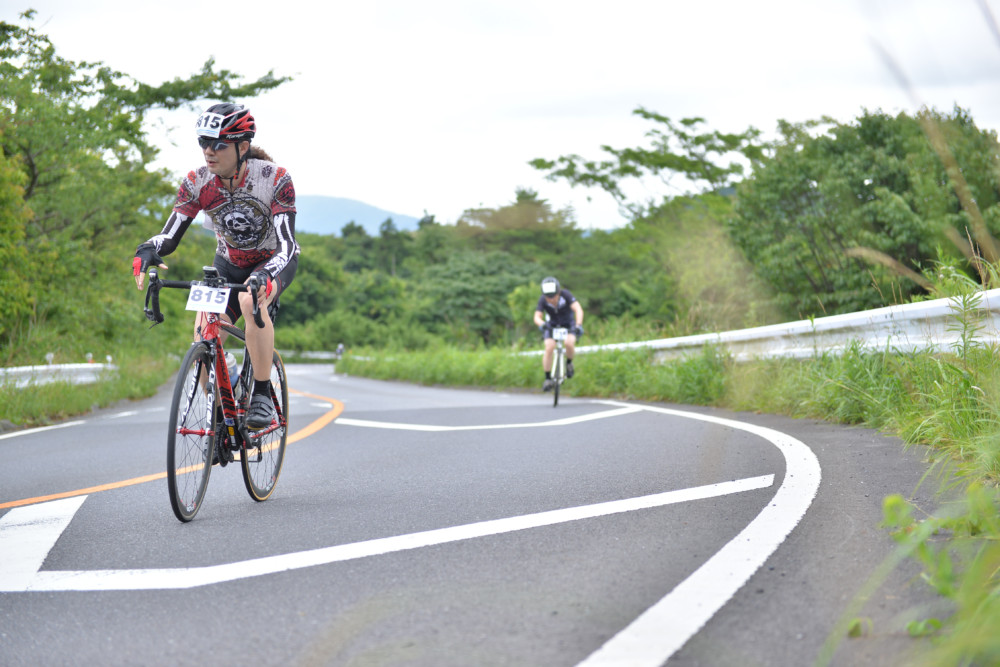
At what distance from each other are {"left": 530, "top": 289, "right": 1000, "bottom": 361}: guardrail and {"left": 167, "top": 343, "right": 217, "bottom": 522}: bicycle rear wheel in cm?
443

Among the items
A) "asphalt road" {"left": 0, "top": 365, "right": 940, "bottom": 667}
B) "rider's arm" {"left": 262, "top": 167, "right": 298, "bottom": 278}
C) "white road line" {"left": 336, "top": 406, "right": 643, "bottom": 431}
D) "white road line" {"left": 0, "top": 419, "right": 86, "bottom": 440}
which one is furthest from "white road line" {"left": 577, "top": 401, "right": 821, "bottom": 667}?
"white road line" {"left": 0, "top": 419, "right": 86, "bottom": 440}

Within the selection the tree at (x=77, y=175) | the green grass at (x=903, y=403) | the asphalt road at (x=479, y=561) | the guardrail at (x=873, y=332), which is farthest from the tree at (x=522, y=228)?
→ the asphalt road at (x=479, y=561)

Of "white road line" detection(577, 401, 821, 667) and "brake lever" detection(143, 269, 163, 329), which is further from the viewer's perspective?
"brake lever" detection(143, 269, 163, 329)

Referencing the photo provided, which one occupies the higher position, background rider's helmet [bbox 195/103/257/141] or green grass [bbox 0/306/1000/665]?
background rider's helmet [bbox 195/103/257/141]

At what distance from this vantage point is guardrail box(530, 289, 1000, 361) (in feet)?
18.2

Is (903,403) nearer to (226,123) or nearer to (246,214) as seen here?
(246,214)

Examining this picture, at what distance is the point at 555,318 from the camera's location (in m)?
13.7

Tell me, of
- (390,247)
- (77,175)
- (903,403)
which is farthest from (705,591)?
(390,247)

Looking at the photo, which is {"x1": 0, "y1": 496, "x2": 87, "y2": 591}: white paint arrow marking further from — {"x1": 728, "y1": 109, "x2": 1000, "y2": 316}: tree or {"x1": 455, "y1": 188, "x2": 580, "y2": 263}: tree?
{"x1": 455, "y1": 188, "x2": 580, "y2": 263}: tree

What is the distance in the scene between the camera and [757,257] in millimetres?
20703

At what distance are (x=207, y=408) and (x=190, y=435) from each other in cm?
19

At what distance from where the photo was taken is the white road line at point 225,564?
126 inches

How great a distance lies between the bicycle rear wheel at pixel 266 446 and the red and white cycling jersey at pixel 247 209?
65 cm

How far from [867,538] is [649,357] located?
10135mm
